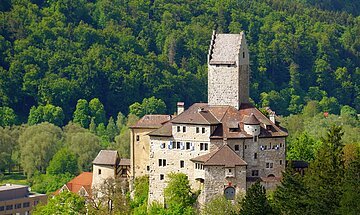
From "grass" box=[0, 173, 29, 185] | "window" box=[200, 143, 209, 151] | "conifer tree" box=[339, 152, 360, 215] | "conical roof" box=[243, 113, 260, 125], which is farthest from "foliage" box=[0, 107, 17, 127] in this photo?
"conifer tree" box=[339, 152, 360, 215]

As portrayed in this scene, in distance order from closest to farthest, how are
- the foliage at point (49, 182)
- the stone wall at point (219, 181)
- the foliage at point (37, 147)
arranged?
1. the stone wall at point (219, 181)
2. the foliage at point (49, 182)
3. the foliage at point (37, 147)

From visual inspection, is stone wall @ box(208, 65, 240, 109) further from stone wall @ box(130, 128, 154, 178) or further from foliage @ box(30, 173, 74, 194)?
foliage @ box(30, 173, 74, 194)

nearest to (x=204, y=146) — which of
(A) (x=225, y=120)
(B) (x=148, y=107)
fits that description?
(A) (x=225, y=120)

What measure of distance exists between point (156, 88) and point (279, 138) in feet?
298

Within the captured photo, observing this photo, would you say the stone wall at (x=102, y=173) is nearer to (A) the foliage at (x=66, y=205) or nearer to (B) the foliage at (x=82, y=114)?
(A) the foliage at (x=66, y=205)

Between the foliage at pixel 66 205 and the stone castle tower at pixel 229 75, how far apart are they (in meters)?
11.9

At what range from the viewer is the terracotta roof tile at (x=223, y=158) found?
327ft

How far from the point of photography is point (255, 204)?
292 ft

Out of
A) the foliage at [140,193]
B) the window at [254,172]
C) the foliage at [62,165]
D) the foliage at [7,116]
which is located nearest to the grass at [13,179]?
the foliage at [62,165]

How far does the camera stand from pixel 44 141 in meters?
148

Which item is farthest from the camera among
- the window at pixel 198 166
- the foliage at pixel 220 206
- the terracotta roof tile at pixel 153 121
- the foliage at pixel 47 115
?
the foliage at pixel 47 115

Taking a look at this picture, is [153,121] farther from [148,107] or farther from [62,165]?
[148,107]

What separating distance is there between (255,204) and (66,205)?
23661 mm

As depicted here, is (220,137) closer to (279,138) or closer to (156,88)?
(279,138)
